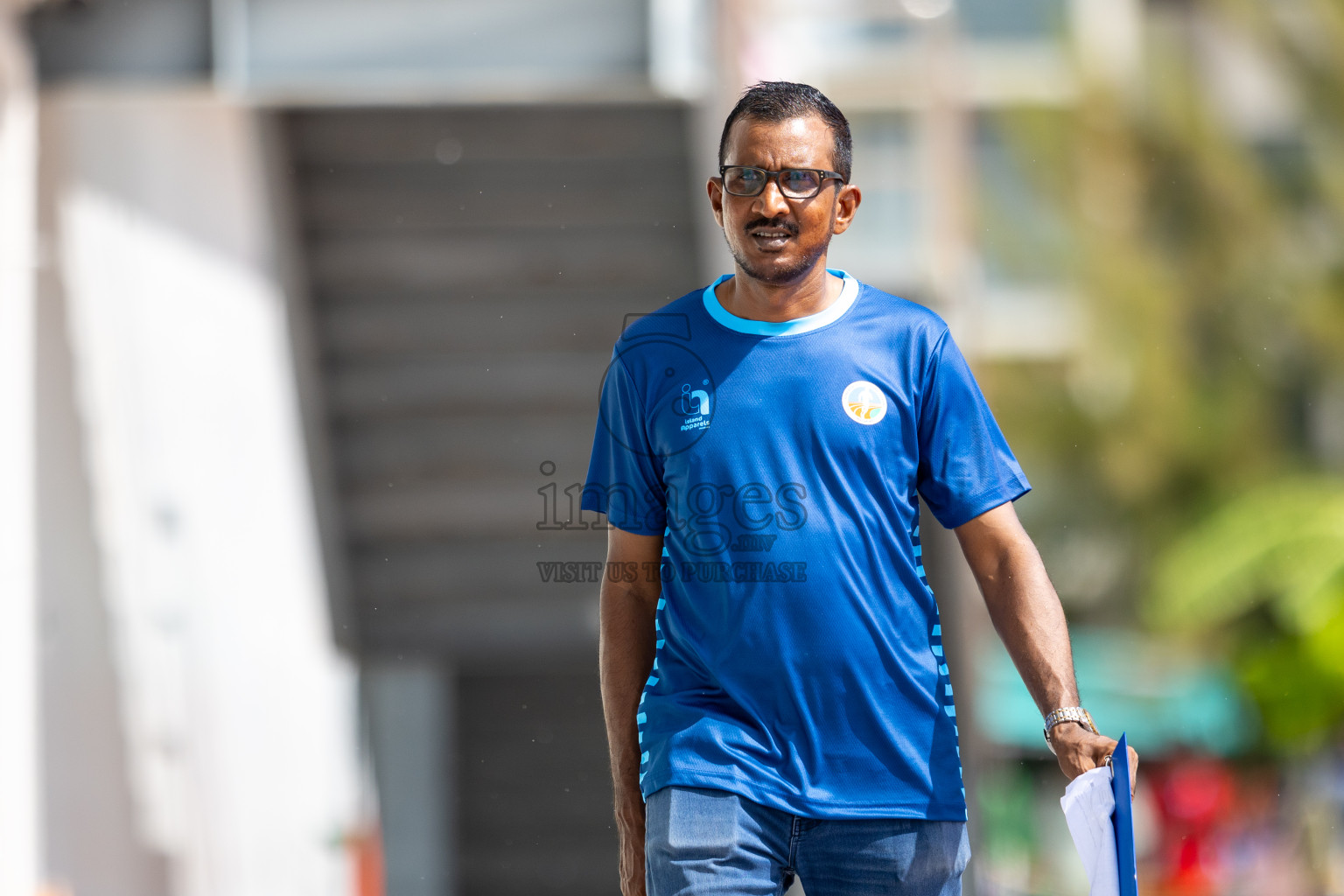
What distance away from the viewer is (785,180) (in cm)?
212

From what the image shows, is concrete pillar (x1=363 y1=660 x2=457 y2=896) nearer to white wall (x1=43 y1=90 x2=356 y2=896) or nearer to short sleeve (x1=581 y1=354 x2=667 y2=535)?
white wall (x1=43 y1=90 x2=356 y2=896)

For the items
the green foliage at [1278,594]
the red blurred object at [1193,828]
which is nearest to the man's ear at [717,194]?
the red blurred object at [1193,828]

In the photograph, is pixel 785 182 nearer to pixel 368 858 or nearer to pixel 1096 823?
pixel 1096 823

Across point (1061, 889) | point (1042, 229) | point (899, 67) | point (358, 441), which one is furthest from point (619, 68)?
point (1042, 229)

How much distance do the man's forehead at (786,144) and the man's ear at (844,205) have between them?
0.06 meters

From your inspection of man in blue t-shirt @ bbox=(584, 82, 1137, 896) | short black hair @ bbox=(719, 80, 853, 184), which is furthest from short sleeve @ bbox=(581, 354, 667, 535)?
short black hair @ bbox=(719, 80, 853, 184)

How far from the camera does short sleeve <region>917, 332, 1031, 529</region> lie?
2.15 metres

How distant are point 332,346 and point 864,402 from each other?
3.74 metres

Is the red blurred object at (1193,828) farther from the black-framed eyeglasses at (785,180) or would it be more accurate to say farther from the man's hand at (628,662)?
the black-framed eyeglasses at (785,180)

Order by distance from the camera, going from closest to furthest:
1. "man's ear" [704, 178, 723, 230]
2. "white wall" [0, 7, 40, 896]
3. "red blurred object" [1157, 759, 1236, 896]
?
"man's ear" [704, 178, 723, 230]
"white wall" [0, 7, 40, 896]
"red blurred object" [1157, 759, 1236, 896]

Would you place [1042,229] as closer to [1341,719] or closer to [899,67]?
[1341,719]

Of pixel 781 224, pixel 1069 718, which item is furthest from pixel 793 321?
pixel 1069 718

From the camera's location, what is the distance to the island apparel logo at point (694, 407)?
2.14 m

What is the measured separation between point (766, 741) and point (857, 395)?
53cm
